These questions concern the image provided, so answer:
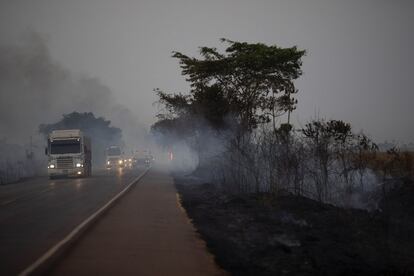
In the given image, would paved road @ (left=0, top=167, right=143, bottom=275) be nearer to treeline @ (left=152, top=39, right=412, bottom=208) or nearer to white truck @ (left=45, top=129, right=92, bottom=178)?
treeline @ (left=152, top=39, right=412, bottom=208)

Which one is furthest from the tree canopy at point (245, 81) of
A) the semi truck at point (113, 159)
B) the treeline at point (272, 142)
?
the semi truck at point (113, 159)

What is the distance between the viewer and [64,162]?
133ft

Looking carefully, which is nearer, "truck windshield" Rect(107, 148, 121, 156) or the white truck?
the white truck

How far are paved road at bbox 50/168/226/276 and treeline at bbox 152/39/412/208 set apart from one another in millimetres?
4754

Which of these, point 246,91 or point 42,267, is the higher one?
point 246,91

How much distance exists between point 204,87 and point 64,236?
1807 centimetres

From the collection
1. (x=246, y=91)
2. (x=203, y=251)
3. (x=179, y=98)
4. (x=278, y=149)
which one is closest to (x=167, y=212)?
(x=278, y=149)

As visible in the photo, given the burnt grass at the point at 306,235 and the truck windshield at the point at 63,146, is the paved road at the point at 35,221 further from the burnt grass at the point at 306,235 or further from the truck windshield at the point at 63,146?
the truck windshield at the point at 63,146

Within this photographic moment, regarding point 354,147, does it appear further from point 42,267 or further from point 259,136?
point 42,267

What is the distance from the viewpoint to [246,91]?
28812 millimetres

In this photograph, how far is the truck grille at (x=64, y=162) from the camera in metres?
40.3

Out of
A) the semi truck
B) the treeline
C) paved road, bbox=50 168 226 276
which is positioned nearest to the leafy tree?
the treeline

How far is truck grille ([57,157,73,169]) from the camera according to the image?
132ft

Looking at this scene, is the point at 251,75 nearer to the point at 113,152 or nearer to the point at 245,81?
the point at 245,81
